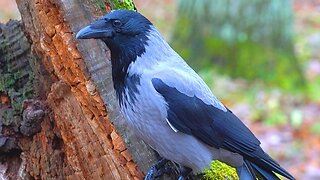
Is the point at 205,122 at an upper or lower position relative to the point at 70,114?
lower

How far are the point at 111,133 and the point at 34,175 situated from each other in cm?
63

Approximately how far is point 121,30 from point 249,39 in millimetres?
5772

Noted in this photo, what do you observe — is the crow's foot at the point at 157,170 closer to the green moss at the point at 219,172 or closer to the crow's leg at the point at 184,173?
the crow's leg at the point at 184,173

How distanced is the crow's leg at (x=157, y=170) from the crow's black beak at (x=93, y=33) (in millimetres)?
752

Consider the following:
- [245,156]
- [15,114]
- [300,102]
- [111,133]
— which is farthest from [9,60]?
[300,102]

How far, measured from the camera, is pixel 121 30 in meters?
3.40

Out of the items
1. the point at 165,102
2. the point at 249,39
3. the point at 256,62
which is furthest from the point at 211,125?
the point at 249,39

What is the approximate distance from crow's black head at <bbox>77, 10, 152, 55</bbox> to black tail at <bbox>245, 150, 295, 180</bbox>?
2.85 ft

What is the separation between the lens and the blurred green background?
7.84m

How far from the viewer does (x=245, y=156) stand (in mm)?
3504

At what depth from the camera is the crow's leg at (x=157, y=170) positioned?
11.3 ft

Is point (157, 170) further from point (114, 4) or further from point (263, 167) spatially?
point (114, 4)

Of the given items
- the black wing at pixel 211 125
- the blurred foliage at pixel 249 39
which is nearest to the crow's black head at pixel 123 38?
the black wing at pixel 211 125

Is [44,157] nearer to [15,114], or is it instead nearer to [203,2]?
[15,114]
